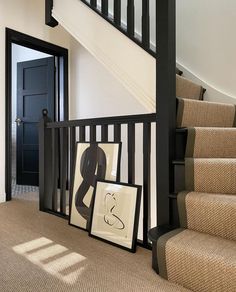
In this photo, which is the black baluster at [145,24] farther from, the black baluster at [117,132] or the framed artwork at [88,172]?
the framed artwork at [88,172]

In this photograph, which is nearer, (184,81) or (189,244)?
(189,244)

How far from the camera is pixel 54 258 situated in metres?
1.37

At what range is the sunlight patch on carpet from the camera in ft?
4.01

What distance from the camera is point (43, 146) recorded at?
2.26m

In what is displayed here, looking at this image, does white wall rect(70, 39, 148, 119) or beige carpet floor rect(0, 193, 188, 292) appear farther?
white wall rect(70, 39, 148, 119)

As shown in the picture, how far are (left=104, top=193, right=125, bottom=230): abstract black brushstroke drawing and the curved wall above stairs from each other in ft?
2.00

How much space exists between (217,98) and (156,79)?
3.46 ft

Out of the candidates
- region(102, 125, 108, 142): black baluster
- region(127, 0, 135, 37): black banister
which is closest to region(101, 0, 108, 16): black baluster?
region(127, 0, 135, 37): black banister

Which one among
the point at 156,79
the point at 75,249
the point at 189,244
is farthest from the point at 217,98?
the point at 75,249

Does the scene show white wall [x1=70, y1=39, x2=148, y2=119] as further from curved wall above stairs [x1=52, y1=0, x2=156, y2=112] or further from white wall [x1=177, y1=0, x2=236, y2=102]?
curved wall above stairs [x1=52, y1=0, x2=156, y2=112]

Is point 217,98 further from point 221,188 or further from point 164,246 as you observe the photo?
point 164,246

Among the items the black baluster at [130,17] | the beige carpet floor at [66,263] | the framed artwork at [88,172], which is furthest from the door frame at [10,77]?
the black baluster at [130,17]

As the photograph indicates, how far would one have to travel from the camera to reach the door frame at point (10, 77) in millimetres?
2807

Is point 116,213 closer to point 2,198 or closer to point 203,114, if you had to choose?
point 203,114
